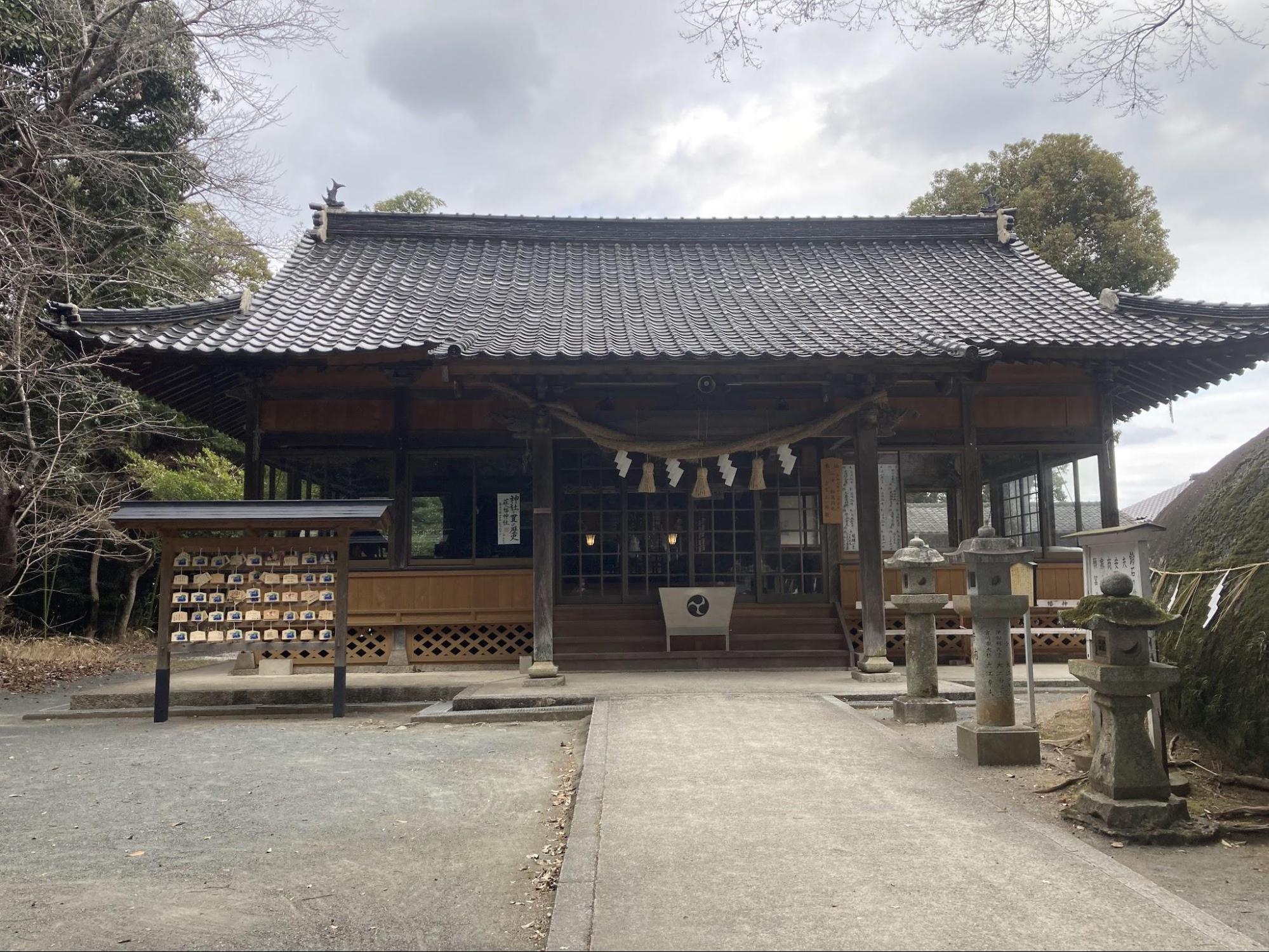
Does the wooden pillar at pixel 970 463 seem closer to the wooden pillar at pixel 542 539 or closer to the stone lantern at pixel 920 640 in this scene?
the stone lantern at pixel 920 640

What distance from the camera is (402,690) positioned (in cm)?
896

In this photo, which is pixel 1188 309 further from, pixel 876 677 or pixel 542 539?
pixel 542 539

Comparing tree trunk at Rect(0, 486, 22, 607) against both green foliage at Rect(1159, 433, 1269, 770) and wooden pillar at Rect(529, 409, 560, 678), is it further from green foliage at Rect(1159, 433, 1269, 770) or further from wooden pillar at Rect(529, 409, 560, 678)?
green foliage at Rect(1159, 433, 1269, 770)

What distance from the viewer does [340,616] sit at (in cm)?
834

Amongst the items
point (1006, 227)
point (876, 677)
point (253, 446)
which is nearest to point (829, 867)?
point (876, 677)

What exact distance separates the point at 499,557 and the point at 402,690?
7.94ft

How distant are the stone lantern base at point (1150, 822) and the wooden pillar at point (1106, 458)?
7.23m

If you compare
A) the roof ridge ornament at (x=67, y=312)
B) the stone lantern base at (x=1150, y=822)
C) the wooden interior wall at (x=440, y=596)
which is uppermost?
the roof ridge ornament at (x=67, y=312)

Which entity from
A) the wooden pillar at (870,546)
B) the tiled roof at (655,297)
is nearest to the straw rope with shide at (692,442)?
the wooden pillar at (870,546)

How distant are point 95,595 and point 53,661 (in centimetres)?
335

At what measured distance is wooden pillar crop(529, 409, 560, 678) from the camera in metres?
9.06

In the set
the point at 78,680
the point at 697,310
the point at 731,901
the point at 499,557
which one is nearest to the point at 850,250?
the point at 697,310

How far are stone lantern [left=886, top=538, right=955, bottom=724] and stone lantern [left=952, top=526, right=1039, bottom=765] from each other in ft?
4.19

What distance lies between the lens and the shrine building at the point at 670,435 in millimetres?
9242
